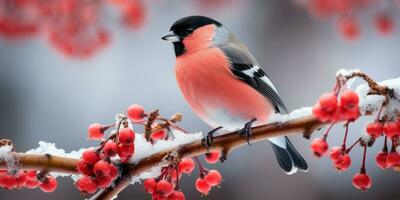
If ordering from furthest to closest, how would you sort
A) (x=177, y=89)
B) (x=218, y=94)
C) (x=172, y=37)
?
(x=177, y=89) < (x=172, y=37) < (x=218, y=94)

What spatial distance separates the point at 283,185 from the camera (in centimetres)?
310

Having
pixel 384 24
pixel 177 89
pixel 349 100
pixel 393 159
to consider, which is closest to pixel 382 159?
pixel 393 159

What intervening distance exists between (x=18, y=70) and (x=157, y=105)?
908 mm

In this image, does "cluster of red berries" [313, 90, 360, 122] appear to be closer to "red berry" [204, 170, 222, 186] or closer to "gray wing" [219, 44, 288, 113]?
"red berry" [204, 170, 222, 186]

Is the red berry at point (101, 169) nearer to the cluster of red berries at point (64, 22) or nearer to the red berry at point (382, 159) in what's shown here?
the red berry at point (382, 159)

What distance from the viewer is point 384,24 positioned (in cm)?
241

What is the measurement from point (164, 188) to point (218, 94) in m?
0.51

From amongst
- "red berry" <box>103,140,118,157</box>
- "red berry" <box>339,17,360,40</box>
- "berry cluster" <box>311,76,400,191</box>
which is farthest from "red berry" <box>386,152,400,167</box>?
"red berry" <box>339,17,360,40</box>

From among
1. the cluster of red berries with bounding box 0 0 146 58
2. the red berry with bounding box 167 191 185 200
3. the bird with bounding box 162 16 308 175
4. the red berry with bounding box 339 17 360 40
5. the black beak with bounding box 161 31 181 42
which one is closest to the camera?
the red berry with bounding box 167 191 185 200

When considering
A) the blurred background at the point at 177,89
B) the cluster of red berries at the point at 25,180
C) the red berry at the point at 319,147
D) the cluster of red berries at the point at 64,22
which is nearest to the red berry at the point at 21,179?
the cluster of red berries at the point at 25,180

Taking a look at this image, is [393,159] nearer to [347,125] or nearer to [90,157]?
[347,125]

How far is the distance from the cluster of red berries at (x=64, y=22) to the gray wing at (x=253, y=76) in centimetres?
99

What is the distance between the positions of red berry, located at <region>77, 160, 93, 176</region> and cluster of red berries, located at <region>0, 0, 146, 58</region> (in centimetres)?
150

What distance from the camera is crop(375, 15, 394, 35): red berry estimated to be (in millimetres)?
2422
